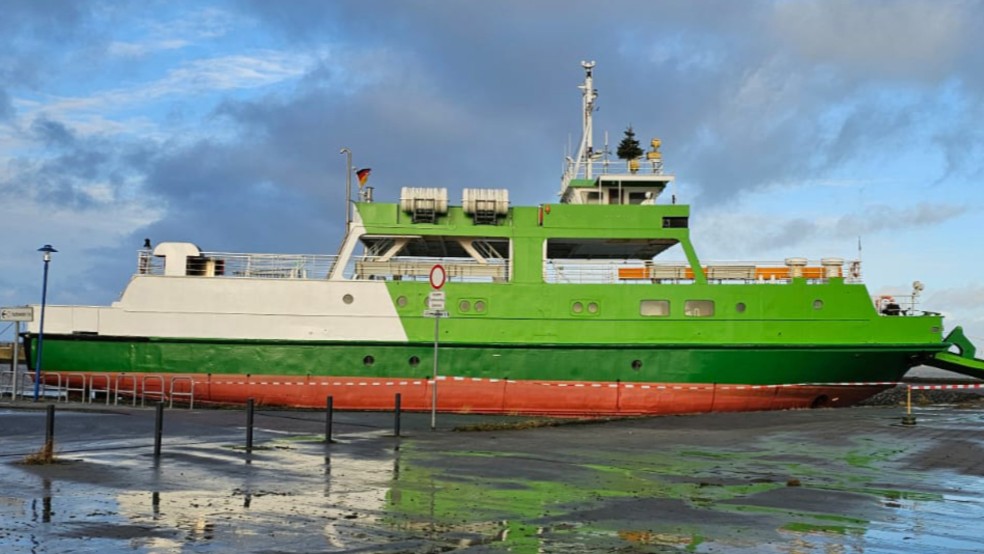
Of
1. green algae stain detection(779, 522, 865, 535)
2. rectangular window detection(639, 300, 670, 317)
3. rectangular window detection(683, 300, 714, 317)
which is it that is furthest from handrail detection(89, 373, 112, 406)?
green algae stain detection(779, 522, 865, 535)

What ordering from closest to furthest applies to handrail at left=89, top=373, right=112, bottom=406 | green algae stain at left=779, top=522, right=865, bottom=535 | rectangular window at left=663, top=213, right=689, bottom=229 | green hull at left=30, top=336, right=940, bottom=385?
green algae stain at left=779, top=522, right=865, bottom=535 → handrail at left=89, top=373, right=112, bottom=406 → green hull at left=30, top=336, right=940, bottom=385 → rectangular window at left=663, top=213, right=689, bottom=229

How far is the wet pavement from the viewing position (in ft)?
23.2

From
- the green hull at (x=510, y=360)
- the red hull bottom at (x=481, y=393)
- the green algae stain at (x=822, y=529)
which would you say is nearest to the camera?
the green algae stain at (x=822, y=529)

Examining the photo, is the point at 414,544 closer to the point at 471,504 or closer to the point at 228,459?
the point at 471,504

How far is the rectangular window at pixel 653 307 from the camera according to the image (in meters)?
24.2

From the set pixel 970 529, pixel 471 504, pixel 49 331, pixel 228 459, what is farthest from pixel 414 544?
pixel 49 331

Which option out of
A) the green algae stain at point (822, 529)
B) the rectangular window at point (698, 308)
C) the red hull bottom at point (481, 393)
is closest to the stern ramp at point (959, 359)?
the red hull bottom at point (481, 393)

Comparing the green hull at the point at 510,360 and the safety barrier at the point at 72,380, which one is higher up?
the green hull at the point at 510,360

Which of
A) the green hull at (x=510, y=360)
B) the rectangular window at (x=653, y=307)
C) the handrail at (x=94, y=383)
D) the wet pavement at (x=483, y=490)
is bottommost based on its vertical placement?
the wet pavement at (x=483, y=490)

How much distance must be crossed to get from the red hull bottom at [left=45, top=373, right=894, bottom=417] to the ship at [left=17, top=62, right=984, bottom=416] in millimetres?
42

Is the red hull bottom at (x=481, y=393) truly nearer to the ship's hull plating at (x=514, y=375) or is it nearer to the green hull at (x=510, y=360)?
the ship's hull plating at (x=514, y=375)

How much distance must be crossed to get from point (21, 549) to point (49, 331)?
20.1 metres

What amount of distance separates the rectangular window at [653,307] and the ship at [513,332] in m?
0.04

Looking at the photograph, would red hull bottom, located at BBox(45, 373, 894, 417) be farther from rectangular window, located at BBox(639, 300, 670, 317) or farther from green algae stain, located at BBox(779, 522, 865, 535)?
green algae stain, located at BBox(779, 522, 865, 535)
